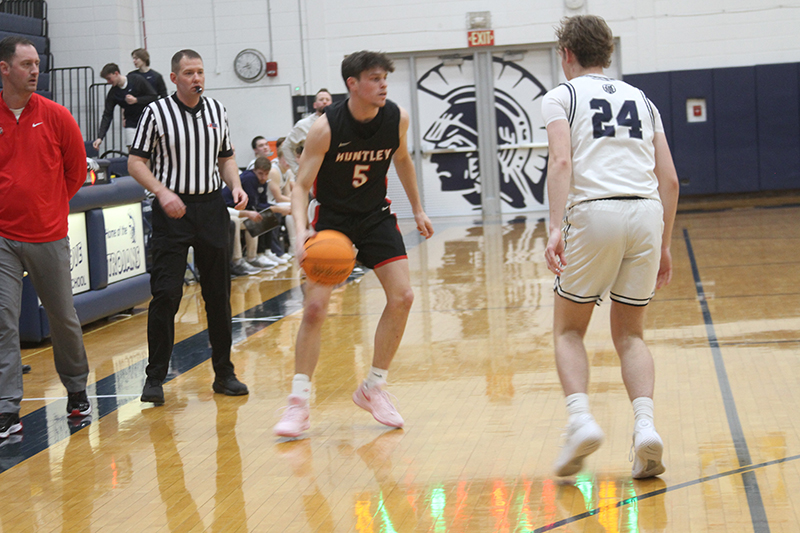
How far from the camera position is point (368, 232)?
3.58 m

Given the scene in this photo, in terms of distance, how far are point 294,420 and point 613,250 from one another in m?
1.51

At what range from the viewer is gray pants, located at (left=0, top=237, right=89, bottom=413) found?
3.68 meters

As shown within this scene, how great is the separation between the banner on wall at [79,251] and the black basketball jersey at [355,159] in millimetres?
3065

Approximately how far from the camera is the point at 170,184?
13.6 ft

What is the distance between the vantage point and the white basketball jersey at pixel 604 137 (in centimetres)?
282

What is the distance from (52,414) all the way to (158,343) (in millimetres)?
588

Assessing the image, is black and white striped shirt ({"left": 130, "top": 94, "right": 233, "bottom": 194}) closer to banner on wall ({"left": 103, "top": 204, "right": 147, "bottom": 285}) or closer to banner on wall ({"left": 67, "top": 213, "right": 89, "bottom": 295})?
banner on wall ({"left": 67, "top": 213, "right": 89, "bottom": 295})

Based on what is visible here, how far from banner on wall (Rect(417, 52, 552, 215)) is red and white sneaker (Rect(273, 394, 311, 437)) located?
11.6m

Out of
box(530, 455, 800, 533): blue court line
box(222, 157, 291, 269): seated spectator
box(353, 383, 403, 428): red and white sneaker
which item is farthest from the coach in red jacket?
box(222, 157, 291, 269): seated spectator

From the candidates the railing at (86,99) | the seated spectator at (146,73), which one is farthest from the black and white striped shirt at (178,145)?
the railing at (86,99)

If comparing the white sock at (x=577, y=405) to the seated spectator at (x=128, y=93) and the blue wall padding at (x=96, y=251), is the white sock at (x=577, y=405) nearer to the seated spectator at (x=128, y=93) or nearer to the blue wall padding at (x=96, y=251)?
the blue wall padding at (x=96, y=251)

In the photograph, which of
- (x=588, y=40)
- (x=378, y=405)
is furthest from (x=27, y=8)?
(x=588, y=40)

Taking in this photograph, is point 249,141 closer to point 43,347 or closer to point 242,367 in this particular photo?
point 43,347

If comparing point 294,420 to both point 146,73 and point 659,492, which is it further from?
point 146,73
